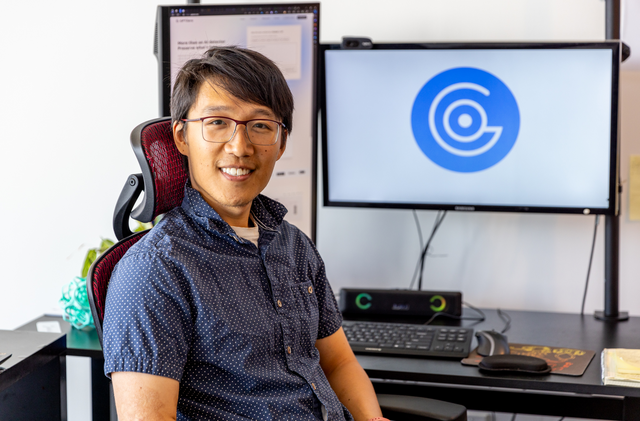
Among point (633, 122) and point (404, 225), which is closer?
point (633, 122)

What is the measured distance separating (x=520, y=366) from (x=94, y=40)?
1737 millimetres

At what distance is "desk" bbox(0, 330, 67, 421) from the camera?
1.25 m

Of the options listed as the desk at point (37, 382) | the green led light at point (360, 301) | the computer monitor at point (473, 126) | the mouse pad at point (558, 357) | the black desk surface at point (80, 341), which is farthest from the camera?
the green led light at point (360, 301)

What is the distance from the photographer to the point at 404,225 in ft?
6.86

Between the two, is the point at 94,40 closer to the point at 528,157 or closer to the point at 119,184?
the point at 119,184

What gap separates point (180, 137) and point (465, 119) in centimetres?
96

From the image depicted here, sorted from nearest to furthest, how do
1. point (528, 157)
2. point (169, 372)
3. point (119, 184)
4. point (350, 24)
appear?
point (169, 372)
point (528, 157)
point (350, 24)
point (119, 184)

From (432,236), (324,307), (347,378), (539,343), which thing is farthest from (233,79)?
(432,236)

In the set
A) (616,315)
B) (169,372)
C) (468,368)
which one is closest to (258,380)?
(169,372)

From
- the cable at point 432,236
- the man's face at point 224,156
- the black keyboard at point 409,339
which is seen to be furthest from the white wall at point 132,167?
the man's face at point 224,156

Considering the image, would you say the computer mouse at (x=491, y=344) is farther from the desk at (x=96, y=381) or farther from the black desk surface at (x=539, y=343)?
the desk at (x=96, y=381)

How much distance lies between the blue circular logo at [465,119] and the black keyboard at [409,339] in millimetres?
514

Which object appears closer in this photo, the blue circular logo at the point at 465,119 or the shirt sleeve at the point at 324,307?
the shirt sleeve at the point at 324,307

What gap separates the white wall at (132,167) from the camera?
198 cm
